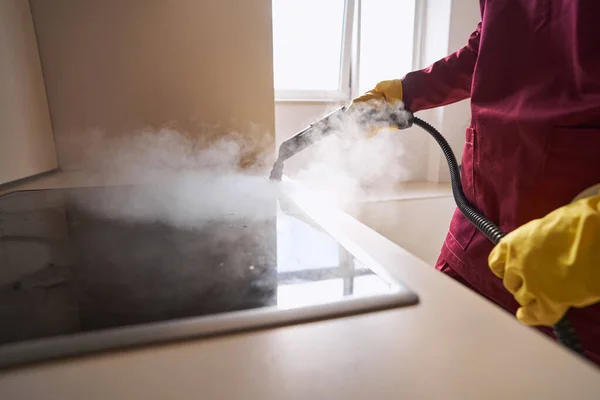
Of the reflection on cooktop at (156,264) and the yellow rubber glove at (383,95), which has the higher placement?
the yellow rubber glove at (383,95)

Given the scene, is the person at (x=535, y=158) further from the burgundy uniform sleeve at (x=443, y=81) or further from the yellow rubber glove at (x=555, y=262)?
the burgundy uniform sleeve at (x=443, y=81)

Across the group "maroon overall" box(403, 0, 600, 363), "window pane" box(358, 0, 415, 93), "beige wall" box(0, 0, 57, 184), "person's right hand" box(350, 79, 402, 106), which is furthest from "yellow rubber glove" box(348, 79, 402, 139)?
"window pane" box(358, 0, 415, 93)

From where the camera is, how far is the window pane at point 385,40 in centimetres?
233

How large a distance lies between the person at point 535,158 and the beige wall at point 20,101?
125 centimetres

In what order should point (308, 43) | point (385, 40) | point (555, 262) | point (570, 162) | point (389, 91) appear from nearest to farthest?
point (555, 262), point (570, 162), point (389, 91), point (308, 43), point (385, 40)

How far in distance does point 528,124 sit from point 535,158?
0.22ft

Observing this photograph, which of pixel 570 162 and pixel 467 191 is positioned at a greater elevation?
pixel 570 162

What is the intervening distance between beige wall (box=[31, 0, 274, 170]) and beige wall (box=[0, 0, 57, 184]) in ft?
0.16

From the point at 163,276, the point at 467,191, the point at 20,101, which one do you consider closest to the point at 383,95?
the point at 467,191

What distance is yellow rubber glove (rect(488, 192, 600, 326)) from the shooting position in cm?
43

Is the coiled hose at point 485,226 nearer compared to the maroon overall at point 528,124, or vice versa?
the coiled hose at point 485,226

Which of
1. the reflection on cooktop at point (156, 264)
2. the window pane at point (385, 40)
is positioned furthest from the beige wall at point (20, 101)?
the window pane at point (385, 40)

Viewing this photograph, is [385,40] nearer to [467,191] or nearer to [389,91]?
[389,91]

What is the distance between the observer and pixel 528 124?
0.70 metres
